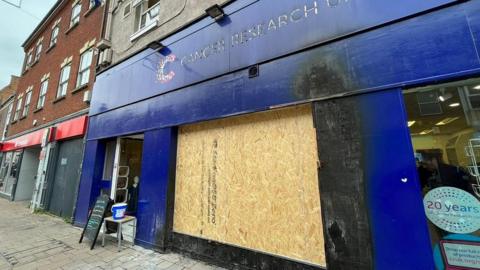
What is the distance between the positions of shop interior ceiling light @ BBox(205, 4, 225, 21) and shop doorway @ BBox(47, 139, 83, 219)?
6475mm

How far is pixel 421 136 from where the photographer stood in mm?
2537

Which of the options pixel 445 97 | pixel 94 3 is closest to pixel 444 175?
pixel 445 97

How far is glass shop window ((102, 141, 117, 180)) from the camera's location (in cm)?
675

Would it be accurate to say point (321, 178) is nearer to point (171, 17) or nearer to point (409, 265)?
point (409, 265)

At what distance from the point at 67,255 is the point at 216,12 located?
5695 mm

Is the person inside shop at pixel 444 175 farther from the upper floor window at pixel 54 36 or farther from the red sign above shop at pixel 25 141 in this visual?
the upper floor window at pixel 54 36

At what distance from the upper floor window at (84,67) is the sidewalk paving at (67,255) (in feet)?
18.3

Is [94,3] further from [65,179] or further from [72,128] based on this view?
[65,179]

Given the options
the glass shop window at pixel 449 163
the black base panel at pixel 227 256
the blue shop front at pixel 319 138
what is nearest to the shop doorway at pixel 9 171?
the blue shop front at pixel 319 138

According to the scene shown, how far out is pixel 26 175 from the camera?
40.4ft

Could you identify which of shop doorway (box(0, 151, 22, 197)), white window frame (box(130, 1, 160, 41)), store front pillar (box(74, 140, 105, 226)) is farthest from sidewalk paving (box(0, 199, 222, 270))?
shop doorway (box(0, 151, 22, 197))

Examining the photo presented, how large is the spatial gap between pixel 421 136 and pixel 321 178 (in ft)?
3.99

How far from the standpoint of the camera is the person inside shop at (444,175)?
7.57ft

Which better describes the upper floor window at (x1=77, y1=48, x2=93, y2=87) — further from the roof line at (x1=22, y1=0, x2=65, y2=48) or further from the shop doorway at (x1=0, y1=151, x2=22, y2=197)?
the shop doorway at (x1=0, y1=151, x2=22, y2=197)
